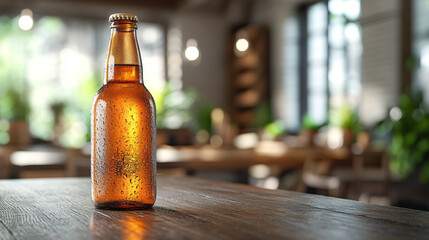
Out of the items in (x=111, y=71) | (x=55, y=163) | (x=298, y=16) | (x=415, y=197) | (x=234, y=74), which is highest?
(x=298, y=16)

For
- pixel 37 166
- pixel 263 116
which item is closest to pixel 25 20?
pixel 37 166

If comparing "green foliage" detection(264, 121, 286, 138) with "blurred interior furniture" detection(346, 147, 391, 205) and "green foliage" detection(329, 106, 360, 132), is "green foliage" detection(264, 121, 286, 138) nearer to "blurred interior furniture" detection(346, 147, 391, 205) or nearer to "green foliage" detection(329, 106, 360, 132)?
"green foliage" detection(329, 106, 360, 132)

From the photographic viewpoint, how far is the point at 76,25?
997cm

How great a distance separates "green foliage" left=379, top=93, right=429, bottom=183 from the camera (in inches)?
219

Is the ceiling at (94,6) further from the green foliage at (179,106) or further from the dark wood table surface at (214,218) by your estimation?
the dark wood table surface at (214,218)

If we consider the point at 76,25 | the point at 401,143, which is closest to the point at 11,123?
the point at 401,143

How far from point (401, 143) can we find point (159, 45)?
608cm

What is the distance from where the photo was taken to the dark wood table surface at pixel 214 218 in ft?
1.84

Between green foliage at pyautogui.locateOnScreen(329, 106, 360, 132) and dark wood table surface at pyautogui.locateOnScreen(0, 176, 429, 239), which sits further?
green foliage at pyautogui.locateOnScreen(329, 106, 360, 132)

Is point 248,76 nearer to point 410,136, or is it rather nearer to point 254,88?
point 254,88

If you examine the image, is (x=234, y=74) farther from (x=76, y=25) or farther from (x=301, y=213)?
(x=301, y=213)

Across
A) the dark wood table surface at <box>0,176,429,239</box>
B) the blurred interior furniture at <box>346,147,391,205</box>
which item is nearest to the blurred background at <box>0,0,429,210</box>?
the blurred interior furniture at <box>346,147,391,205</box>

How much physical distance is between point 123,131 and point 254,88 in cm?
890

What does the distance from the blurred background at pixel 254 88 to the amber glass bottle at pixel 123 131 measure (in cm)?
180
